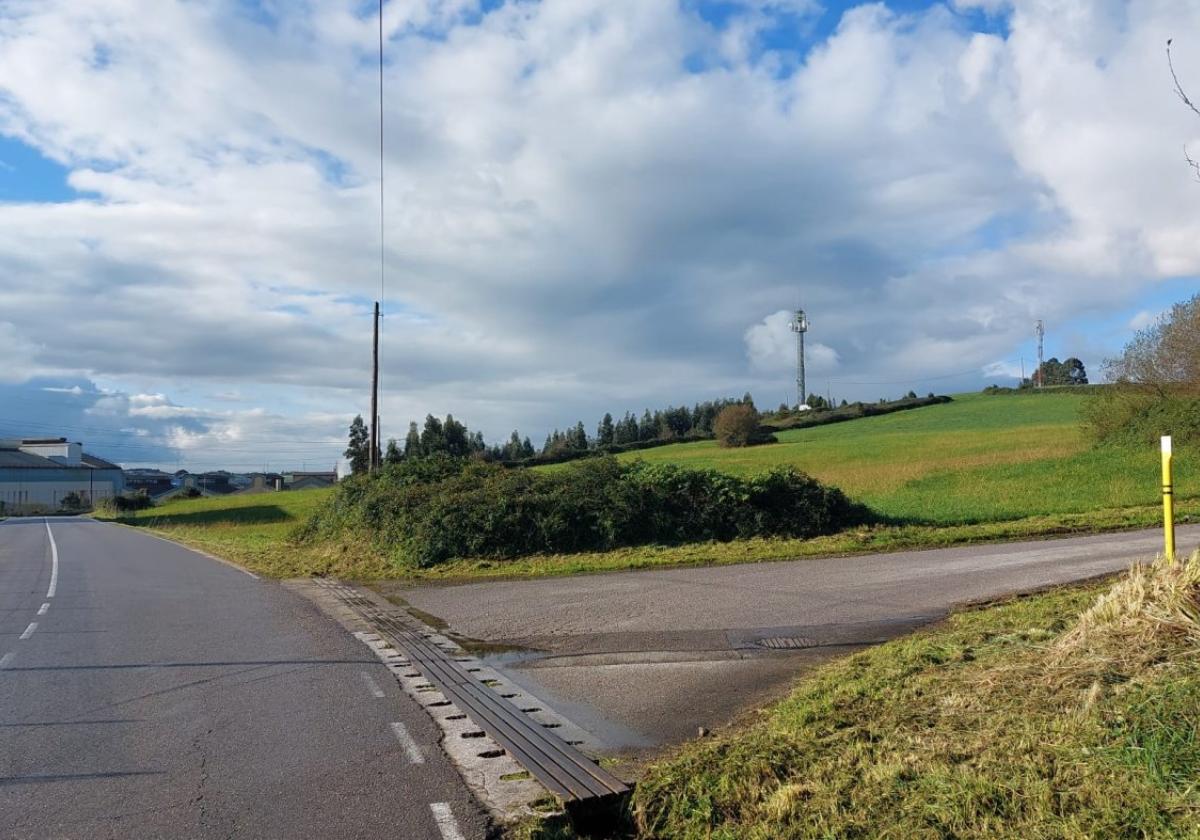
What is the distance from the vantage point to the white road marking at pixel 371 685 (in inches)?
332

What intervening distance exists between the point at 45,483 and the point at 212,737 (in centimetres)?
14260

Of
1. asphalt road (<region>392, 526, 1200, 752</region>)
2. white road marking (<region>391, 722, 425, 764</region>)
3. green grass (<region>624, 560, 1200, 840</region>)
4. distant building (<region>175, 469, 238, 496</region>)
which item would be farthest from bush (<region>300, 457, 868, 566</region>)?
distant building (<region>175, 469, 238, 496</region>)

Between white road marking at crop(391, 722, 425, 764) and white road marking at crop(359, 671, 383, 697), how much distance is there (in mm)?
1170

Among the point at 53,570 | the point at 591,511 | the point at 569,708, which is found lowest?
the point at 53,570

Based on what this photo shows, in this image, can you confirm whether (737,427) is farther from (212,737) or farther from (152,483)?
(152,483)

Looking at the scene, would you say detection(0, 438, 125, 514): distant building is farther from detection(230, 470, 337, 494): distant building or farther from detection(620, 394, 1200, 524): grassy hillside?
detection(620, 394, 1200, 524): grassy hillside

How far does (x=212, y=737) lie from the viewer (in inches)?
276

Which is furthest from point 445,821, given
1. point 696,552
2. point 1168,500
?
point 696,552

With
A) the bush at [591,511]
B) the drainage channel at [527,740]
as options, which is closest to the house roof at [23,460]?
the bush at [591,511]

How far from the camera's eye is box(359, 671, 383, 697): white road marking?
844cm

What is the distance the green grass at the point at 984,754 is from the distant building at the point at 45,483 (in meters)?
119

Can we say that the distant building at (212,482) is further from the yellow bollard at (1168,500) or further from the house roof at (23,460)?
the yellow bollard at (1168,500)

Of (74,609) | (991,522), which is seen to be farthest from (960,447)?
(74,609)

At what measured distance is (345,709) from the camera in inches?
308
